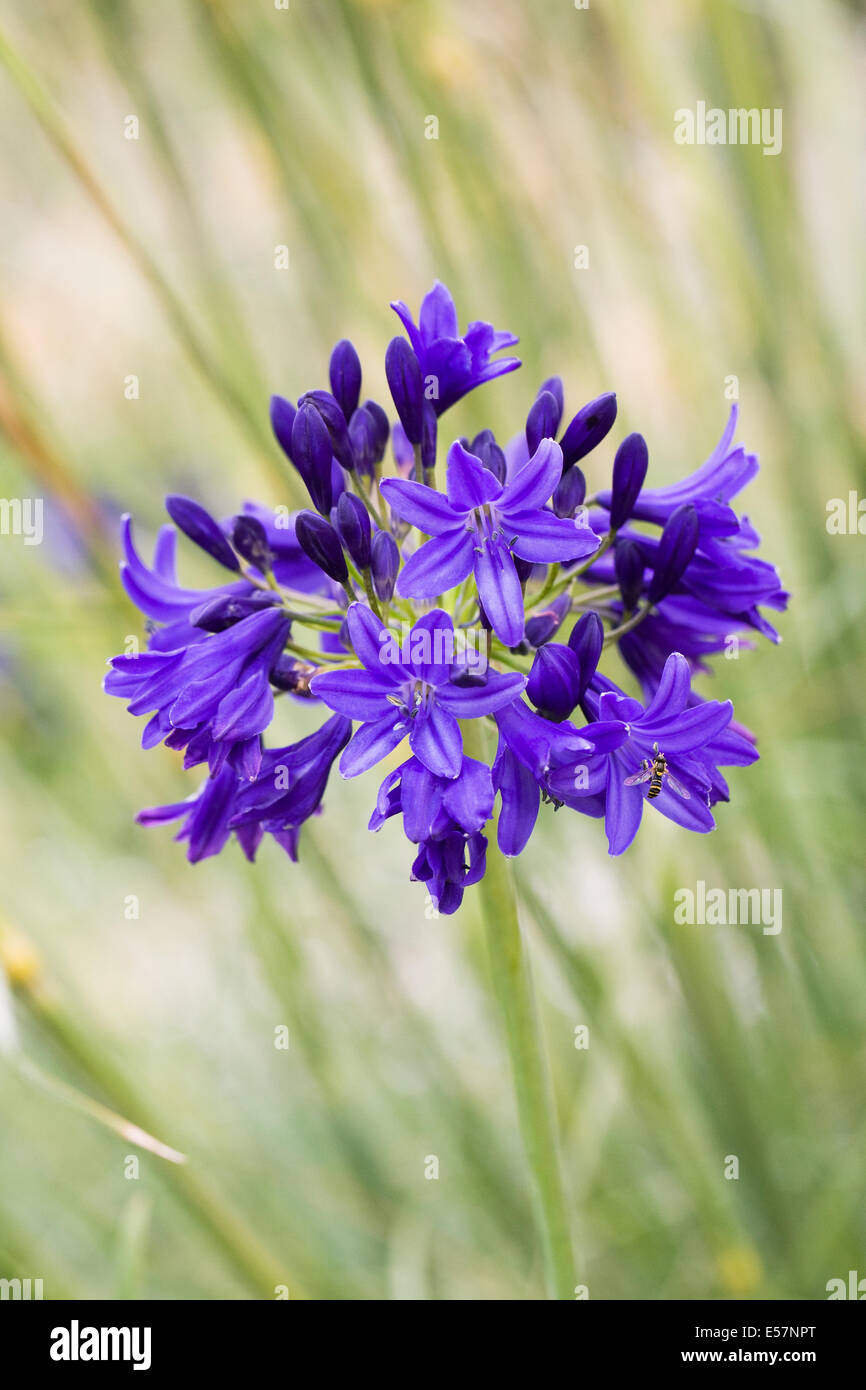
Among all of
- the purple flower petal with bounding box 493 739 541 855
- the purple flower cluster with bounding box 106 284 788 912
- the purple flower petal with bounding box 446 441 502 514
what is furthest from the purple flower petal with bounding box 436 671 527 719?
the purple flower petal with bounding box 446 441 502 514

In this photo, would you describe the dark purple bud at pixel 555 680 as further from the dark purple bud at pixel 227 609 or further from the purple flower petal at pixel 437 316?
the purple flower petal at pixel 437 316

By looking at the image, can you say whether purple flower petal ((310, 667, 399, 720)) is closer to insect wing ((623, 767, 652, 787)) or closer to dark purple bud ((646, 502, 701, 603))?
insect wing ((623, 767, 652, 787))

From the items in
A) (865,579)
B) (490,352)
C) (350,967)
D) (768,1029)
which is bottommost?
(768,1029)

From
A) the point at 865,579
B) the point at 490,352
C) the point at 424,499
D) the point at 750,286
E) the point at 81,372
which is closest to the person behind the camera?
the point at 424,499

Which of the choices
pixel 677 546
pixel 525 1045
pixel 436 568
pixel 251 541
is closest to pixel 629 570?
pixel 677 546

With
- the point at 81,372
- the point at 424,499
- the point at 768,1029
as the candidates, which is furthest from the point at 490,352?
the point at 81,372

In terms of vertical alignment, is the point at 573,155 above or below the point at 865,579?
above

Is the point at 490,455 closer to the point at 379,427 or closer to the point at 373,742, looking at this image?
the point at 379,427
